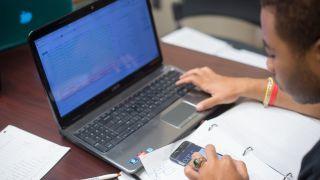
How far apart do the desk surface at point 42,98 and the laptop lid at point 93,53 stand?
0.10 meters

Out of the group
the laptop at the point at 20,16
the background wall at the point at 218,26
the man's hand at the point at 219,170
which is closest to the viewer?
the man's hand at the point at 219,170

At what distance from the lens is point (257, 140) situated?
3.52 ft

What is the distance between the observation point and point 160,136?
3.54 feet

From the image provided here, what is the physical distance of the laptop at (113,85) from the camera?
1035 millimetres

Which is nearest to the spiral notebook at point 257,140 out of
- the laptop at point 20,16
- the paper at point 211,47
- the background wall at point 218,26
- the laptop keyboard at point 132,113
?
the laptop keyboard at point 132,113

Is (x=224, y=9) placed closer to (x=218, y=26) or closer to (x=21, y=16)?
(x=218, y=26)

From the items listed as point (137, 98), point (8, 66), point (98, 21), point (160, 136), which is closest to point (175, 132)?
point (160, 136)

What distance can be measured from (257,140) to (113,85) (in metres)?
0.44

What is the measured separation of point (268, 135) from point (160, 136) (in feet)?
0.94

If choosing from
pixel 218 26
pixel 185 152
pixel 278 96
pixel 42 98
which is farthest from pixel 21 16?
pixel 218 26

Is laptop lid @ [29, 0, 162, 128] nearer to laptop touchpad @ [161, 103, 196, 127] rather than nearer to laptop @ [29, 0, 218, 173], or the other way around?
laptop @ [29, 0, 218, 173]

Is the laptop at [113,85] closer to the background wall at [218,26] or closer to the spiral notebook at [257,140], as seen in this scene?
the spiral notebook at [257,140]

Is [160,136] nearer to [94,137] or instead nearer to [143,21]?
[94,137]

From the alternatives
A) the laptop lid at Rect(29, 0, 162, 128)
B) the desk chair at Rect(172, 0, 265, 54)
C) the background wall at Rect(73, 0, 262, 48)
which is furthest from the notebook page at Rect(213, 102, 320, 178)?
the background wall at Rect(73, 0, 262, 48)
